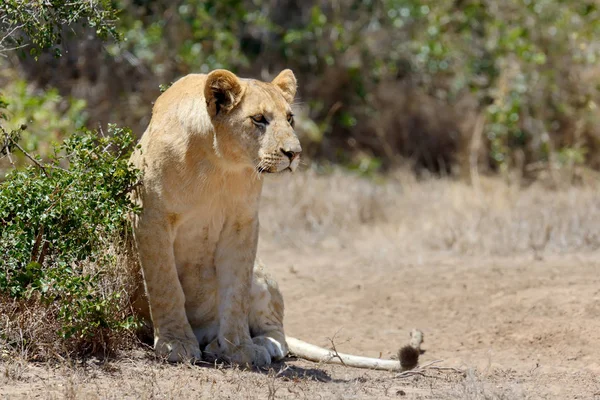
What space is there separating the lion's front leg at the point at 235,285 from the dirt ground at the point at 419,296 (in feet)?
0.84

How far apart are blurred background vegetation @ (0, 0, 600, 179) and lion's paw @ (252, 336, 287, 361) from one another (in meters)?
6.98

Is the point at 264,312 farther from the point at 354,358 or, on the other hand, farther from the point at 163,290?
the point at 163,290

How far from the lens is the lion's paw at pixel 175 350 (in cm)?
572

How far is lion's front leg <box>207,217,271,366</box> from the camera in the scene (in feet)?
19.5

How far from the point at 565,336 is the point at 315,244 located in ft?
13.6

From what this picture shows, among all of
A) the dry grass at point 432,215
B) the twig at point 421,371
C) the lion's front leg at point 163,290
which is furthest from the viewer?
the dry grass at point 432,215

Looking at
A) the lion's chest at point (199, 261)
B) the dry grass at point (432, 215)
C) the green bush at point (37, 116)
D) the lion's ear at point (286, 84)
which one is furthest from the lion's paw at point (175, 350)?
the green bush at point (37, 116)

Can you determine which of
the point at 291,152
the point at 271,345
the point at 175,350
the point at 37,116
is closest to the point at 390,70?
the point at 37,116

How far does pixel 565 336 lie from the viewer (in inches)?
277

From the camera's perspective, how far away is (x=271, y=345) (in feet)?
20.6

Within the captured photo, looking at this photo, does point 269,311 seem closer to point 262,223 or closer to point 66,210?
point 66,210

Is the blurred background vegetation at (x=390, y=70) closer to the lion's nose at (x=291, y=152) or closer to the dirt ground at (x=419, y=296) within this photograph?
the dirt ground at (x=419, y=296)

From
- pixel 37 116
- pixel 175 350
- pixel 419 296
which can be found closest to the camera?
pixel 175 350

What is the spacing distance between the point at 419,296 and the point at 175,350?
10.3 feet
